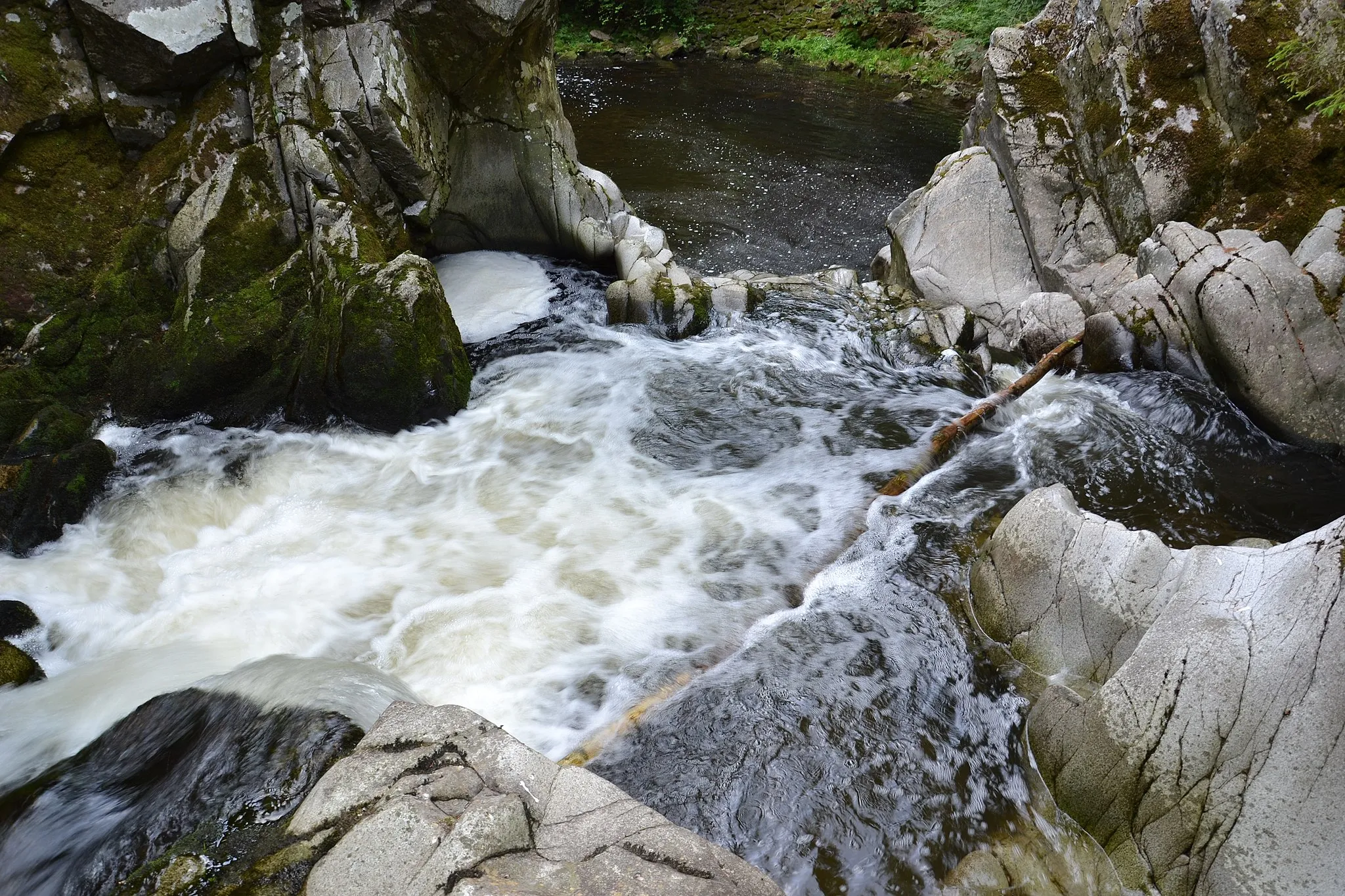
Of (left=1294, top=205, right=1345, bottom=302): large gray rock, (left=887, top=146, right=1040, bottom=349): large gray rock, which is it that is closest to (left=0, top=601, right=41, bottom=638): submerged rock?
(left=887, top=146, right=1040, bottom=349): large gray rock

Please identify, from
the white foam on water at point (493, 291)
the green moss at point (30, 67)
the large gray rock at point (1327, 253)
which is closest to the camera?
the green moss at point (30, 67)

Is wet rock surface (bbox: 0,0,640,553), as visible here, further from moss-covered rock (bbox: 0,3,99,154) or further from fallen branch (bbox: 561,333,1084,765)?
fallen branch (bbox: 561,333,1084,765)

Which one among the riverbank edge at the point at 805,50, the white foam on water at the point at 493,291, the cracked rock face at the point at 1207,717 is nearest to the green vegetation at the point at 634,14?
the riverbank edge at the point at 805,50

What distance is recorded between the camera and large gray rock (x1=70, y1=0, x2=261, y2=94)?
26.0 ft

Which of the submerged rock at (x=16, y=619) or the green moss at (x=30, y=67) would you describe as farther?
the green moss at (x=30, y=67)

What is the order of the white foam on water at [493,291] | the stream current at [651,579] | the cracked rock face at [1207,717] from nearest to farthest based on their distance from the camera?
the cracked rock face at [1207,717]
the stream current at [651,579]
the white foam on water at [493,291]

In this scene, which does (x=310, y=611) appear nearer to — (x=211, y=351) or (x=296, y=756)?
(x=296, y=756)

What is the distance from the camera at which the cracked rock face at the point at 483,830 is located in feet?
10.6

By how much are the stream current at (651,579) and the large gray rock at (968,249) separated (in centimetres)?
185

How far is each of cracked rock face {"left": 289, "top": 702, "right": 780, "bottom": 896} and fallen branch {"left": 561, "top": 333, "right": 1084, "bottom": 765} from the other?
1155 mm

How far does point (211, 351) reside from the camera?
807cm

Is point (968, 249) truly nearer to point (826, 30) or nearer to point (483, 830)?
point (483, 830)

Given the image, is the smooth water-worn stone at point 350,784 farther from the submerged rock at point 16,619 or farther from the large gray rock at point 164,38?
the large gray rock at point 164,38

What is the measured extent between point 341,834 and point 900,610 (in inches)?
167
